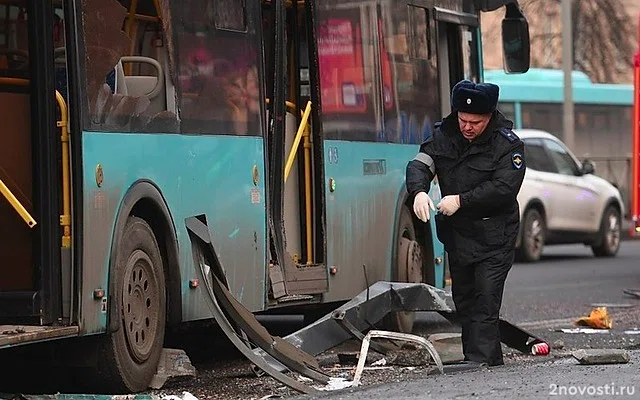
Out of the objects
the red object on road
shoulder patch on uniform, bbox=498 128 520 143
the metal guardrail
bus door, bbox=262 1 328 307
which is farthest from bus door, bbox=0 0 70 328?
the metal guardrail

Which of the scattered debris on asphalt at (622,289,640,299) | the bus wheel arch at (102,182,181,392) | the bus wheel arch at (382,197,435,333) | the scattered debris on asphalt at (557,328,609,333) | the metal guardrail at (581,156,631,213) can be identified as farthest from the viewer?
the metal guardrail at (581,156,631,213)

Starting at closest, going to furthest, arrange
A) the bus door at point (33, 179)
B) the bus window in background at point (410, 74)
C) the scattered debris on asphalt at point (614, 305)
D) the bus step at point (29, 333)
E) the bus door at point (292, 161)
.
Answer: the bus step at point (29, 333) → the bus door at point (33, 179) → the bus door at point (292, 161) → the bus window in background at point (410, 74) → the scattered debris on asphalt at point (614, 305)

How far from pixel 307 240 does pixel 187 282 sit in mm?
2020

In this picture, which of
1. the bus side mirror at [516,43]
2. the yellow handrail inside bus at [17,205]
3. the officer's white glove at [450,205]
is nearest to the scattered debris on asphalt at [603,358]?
the officer's white glove at [450,205]

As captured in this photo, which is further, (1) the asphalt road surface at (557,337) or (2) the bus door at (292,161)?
(2) the bus door at (292,161)

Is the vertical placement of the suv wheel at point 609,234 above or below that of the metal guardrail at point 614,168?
below

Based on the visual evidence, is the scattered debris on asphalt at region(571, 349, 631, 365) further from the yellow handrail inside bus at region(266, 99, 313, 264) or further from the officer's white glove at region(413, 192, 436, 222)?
the yellow handrail inside bus at region(266, 99, 313, 264)

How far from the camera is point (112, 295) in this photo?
8.31m

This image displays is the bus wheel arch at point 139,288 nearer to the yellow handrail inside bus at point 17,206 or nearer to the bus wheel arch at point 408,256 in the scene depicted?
the yellow handrail inside bus at point 17,206

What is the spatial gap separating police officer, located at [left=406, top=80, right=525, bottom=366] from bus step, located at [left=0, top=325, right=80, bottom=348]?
8.04 feet

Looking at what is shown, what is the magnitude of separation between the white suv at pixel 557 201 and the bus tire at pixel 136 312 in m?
14.6

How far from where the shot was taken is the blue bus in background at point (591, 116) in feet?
107

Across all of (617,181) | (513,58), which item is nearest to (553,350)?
(513,58)

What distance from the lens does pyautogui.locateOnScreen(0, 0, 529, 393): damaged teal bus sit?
7.96 metres
